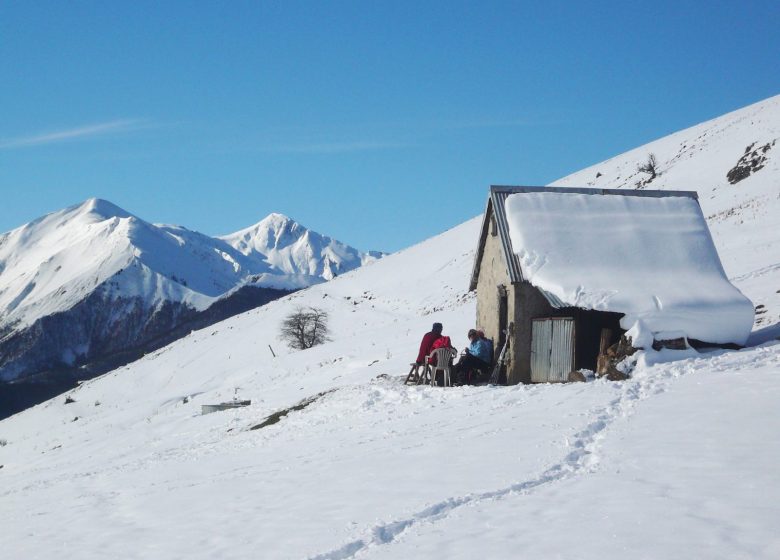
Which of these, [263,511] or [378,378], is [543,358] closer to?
[378,378]

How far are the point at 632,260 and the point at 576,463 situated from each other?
11298 mm

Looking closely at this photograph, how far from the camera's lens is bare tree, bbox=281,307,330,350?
5531 cm

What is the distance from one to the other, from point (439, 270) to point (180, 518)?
58.7 metres

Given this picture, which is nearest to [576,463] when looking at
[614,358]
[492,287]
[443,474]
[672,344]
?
[443,474]

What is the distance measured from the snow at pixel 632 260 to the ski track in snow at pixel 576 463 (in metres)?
1.71

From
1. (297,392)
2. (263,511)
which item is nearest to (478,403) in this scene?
(263,511)

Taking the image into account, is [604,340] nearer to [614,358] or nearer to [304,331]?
[614,358]

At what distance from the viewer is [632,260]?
21.6 meters

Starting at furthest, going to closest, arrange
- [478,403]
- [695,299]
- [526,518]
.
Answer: [695,299] → [478,403] → [526,518]

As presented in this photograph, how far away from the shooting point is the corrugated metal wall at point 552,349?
67.3 feet

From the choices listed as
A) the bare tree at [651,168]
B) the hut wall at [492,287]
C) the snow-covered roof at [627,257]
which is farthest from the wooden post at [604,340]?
the bare tree at [651,168]

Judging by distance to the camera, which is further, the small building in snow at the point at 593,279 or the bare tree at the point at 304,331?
the bare tree at the point at 304,331

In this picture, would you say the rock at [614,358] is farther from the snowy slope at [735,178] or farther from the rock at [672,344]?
the snowy slope at [735,178]

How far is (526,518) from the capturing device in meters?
9.14
